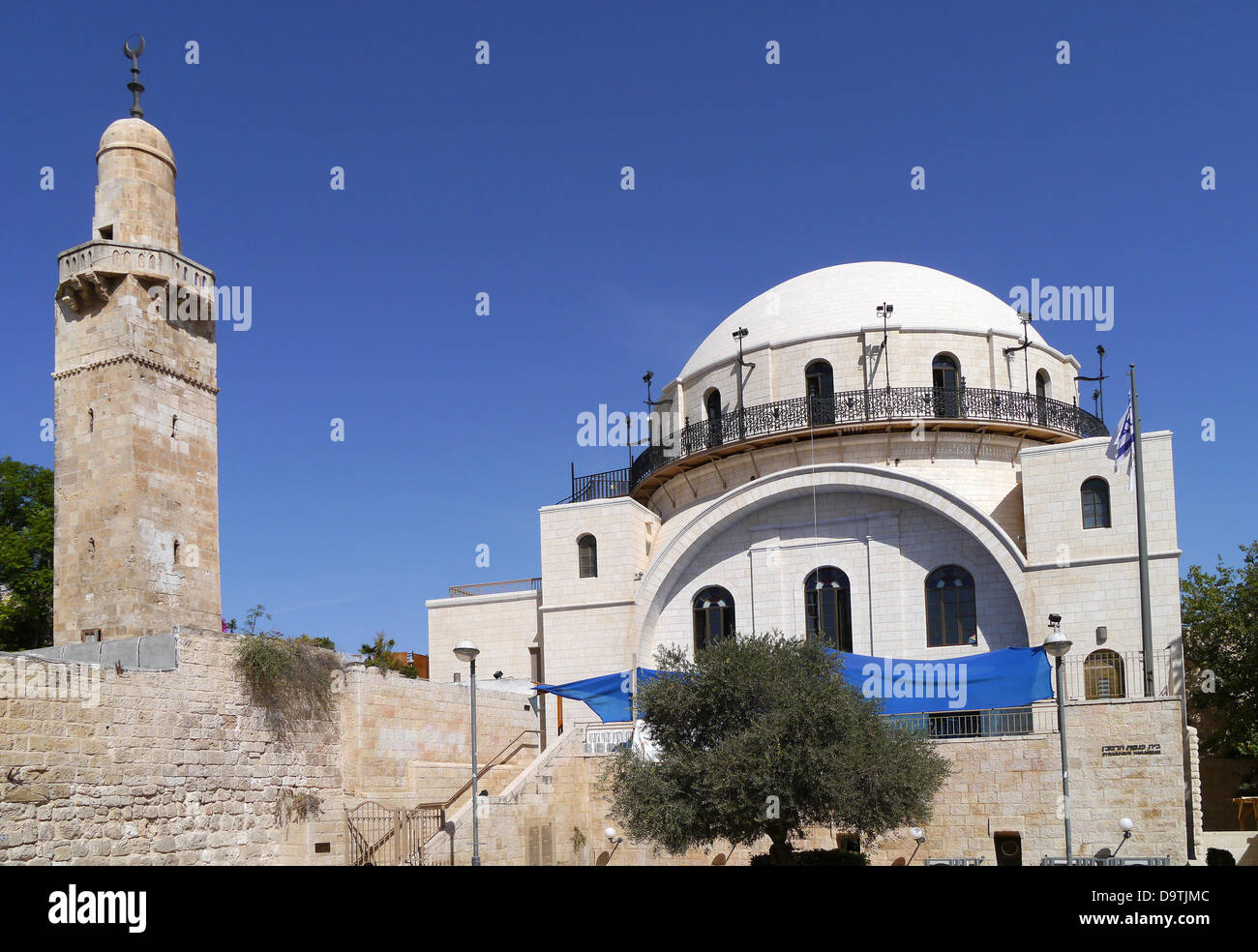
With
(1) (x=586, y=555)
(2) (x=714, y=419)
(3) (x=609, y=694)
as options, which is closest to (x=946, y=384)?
(2) (x=714, y=419)

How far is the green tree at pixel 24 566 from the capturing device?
1041 inches

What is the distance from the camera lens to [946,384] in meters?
28.9

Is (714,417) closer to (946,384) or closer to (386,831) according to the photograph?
(946,384)

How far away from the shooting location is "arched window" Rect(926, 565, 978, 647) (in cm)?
2552

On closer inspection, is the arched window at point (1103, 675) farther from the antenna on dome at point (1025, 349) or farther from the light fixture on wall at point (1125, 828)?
the antenna on dome at point (1025, 349)

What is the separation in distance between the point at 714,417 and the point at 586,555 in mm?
5180

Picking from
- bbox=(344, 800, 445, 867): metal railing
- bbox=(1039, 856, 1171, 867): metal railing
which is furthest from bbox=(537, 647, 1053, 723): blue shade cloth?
bbox=(344, 800, 445, 867): metal railing

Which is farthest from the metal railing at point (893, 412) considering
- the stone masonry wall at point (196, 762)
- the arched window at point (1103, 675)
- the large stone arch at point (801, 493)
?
the stone masonry wall at point (196, 762)

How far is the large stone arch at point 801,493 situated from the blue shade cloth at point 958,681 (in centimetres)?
266

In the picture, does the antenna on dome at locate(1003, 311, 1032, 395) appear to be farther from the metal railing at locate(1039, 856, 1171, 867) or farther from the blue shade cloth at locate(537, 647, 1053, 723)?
the metal railing at locate(1039, 856, 1171, 867)

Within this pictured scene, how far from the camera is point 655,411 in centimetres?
3288
